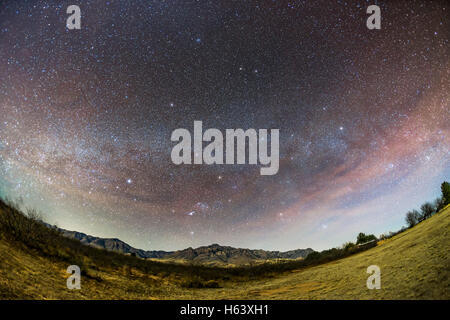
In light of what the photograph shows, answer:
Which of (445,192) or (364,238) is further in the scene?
(364,238)

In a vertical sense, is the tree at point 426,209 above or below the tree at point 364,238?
above

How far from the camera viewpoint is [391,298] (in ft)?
9.64

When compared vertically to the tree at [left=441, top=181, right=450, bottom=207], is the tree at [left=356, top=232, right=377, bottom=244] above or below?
below

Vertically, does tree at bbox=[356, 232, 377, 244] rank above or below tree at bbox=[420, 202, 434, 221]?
below

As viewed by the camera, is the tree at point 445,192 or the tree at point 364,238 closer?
the tree at point 445,192

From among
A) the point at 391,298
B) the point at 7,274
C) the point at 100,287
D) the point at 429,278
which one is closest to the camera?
the point at 391,298

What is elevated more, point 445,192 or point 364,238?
point 445,192

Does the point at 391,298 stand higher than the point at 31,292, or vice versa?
the point at 391,298

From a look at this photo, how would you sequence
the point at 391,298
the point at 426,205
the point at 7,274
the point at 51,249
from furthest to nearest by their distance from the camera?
1. the point at 426,205
2. the point at 51,249
3. the point at 7,274
4. the point at 391,298

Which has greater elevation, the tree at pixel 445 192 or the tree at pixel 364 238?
the tree at pixel 445 192

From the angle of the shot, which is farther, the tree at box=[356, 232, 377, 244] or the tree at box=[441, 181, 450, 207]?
the tree at box=[356, 232, 377, 244]
